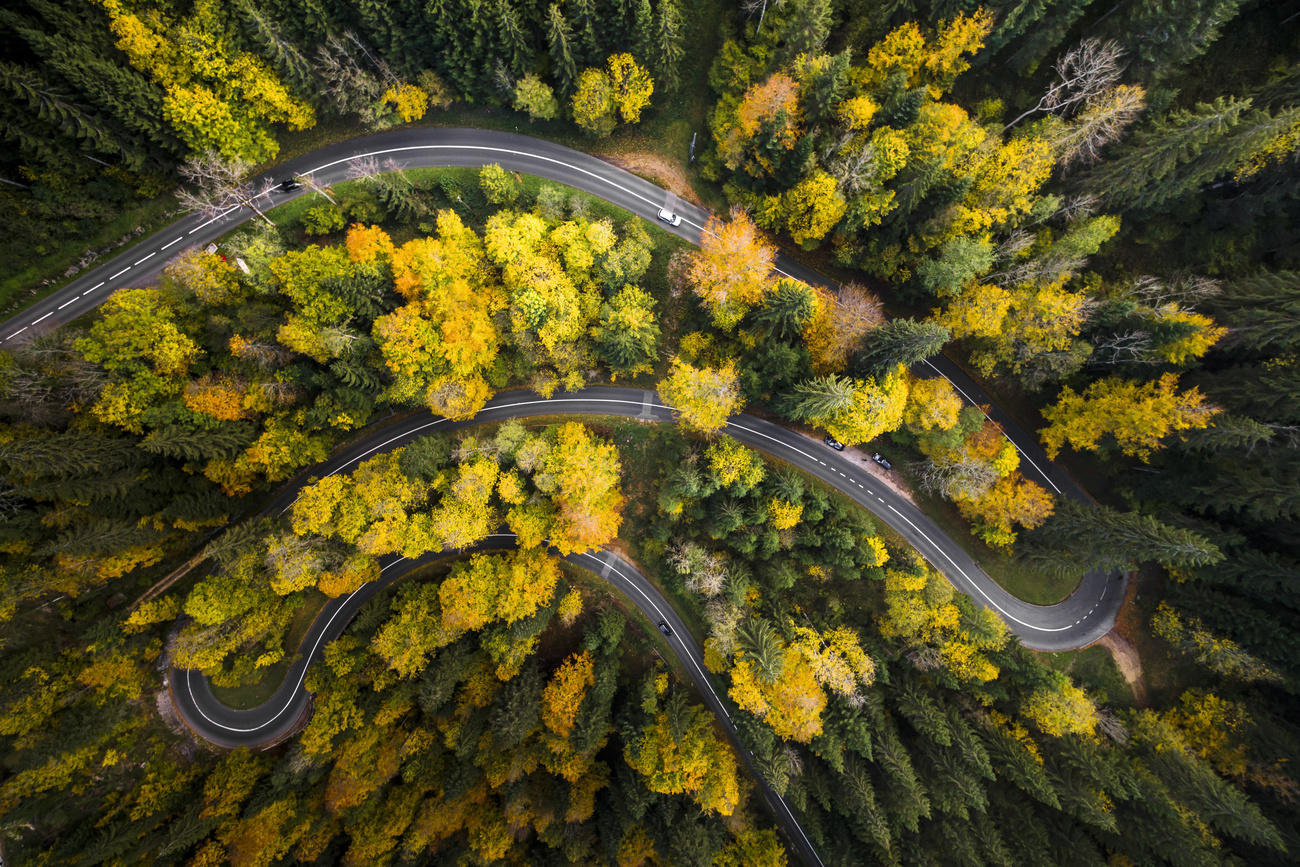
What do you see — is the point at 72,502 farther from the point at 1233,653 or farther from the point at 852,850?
the point at 1233,653

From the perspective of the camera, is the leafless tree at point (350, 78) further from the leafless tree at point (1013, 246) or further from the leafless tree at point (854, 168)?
the leafless tree at point (1013, 246)

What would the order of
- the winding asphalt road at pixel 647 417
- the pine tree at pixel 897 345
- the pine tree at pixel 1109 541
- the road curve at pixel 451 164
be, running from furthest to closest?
the winding asphalt road at pixel 647 417 < the road curve at pixel 451 164 < the pine tree at pixel 1109 541 < the pine tree at pixel 897 345

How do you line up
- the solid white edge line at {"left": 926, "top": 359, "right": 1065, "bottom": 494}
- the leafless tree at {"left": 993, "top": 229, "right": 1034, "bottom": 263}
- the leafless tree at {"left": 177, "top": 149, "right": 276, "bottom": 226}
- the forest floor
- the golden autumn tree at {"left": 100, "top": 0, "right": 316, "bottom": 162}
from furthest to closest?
1. the solid white edge line at {"left": 926, "top": 359, "right": 1065, "bottom": 494}
2. the forest floor
3. the leafless tree at {"left": 177, "top": 149, "right": 276, "bottom": 226}
4. the leafless tree at {"left": 993, "top": 229, "right": 1034, "bottom": 263}
5. the golden autumn tree at {"left": 100, "top": 0, "right": 316, "bottom": 162}

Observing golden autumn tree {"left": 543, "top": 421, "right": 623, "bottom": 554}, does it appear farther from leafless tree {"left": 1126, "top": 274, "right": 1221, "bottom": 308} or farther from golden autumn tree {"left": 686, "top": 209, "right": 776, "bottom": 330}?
leafless tree {"left": 1126, "top": 274, "right": 1221, "bottom": 308}

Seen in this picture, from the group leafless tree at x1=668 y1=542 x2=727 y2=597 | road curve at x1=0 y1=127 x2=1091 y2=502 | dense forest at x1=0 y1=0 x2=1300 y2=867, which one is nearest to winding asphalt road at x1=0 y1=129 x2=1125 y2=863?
road curve at x1=0 y1=127 x2=1091 y2=502

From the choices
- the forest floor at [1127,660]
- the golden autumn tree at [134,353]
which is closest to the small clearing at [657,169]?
the golden autumn tree at [134,353]

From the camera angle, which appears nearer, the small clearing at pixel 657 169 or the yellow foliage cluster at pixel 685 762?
the yellow foliage cluster at pixel 685 762
